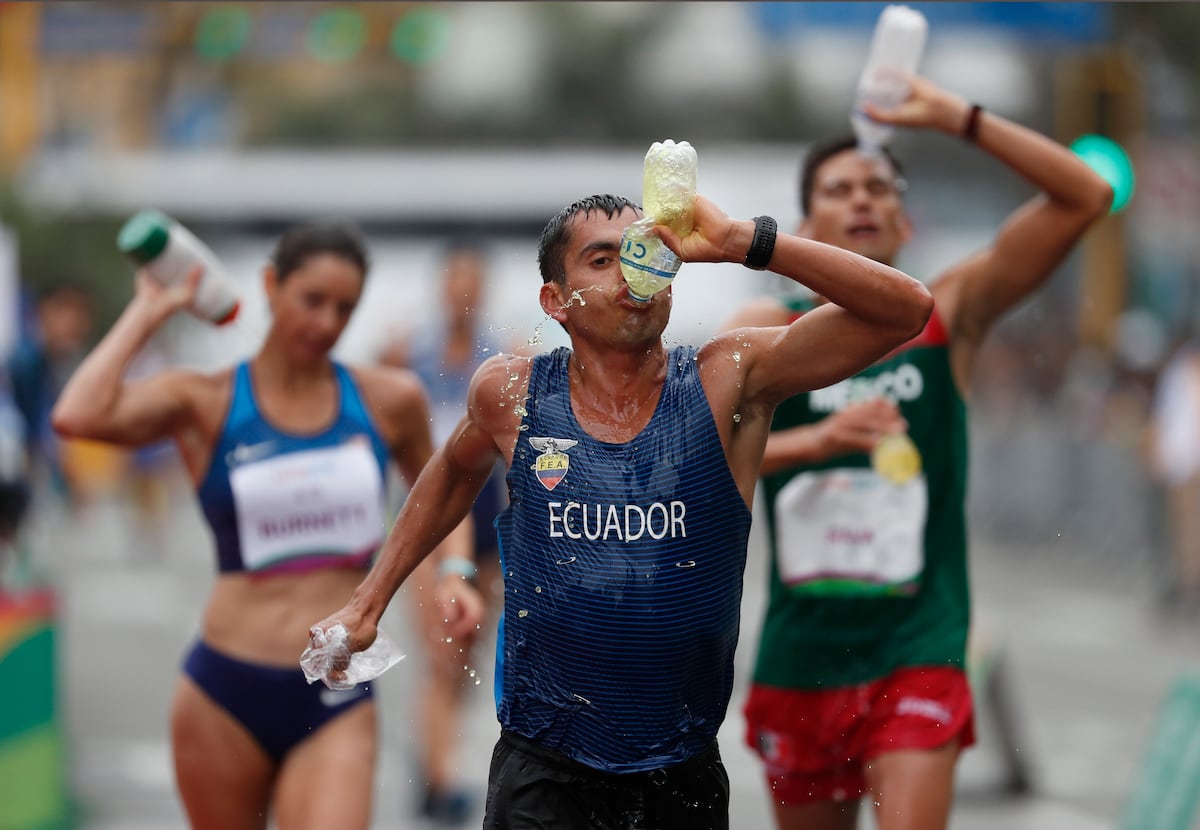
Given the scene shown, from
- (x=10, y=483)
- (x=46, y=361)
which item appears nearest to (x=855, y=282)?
(x=10, y=483)

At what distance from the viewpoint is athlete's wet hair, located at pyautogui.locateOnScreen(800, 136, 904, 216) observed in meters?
4.56

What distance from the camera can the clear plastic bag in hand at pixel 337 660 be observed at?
3.42 meters

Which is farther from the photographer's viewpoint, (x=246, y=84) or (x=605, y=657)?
(x=246, y=84)

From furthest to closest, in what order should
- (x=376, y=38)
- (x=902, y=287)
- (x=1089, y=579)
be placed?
1. (x=376, y=38)
2. (x=1089, y=579)
3. (x=902, y=287)

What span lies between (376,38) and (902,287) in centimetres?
2879

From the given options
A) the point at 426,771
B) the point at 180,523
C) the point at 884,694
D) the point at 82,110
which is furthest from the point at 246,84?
the point at 884,694

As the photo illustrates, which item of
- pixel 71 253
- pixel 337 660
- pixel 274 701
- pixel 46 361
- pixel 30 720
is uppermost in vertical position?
pixel 71 253

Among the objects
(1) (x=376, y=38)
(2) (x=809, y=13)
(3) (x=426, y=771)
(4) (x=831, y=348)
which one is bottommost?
(3) (x=426, y=771)

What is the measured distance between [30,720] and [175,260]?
2.97m

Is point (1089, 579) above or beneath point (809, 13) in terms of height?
beneath

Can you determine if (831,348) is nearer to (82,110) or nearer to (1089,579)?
(1089,579)

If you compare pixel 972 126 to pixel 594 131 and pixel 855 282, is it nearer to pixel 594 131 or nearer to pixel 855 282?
pixel 855 282

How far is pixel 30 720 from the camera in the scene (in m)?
6.91

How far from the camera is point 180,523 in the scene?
20469 mm
